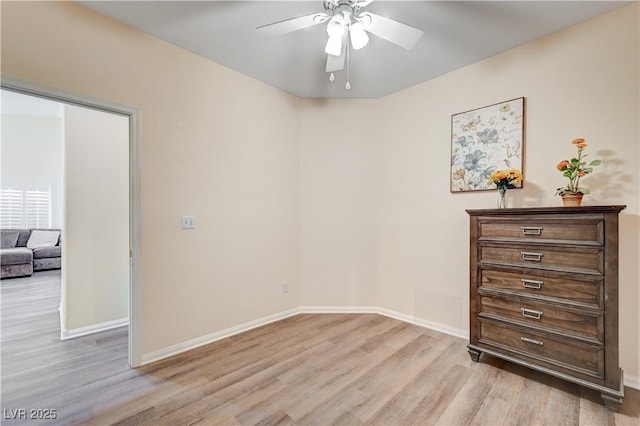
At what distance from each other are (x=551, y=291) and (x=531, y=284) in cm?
12

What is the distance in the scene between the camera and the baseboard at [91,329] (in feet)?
9.24

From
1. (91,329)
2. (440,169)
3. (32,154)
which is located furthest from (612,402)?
(32,154)

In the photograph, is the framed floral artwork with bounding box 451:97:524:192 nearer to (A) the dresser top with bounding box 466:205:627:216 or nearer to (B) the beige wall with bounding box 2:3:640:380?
(B) the beige wall with bounding box 2:3:640:380

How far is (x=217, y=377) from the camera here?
6.94 ft

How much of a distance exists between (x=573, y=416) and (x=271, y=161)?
3.13 metres

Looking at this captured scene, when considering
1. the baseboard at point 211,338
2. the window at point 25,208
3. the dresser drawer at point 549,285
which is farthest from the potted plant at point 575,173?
the window at point 25,208

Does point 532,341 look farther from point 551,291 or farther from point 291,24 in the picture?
point 291,24

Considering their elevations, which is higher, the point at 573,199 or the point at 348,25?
the point at 348,25

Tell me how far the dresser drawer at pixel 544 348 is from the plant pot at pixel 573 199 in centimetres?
90

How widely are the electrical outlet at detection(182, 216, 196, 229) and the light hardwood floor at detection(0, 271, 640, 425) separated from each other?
1.09 m

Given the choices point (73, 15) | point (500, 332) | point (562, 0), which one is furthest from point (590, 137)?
point (73, 15)

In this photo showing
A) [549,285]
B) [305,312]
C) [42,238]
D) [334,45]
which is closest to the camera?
[334,45]

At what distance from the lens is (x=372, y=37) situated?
2352 mm

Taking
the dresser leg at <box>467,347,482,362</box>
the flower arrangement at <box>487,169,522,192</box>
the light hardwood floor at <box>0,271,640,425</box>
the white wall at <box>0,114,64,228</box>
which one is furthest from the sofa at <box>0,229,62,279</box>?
the flower arrangement at <box>487,169,522,192</box>
